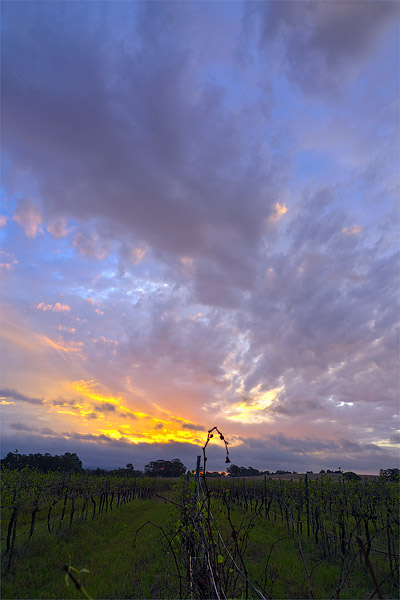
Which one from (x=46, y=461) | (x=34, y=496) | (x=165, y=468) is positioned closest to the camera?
(x=34, y=496)

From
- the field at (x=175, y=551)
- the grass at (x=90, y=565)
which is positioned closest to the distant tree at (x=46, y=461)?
the field at (x=175, y=551)

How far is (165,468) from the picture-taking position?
95125 mm

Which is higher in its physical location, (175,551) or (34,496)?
(175,551)

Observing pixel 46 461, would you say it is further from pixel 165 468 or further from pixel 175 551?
pixel 175 551

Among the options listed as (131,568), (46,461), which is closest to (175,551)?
(131,568)

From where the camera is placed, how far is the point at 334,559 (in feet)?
38.7

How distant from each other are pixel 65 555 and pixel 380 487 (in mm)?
12521

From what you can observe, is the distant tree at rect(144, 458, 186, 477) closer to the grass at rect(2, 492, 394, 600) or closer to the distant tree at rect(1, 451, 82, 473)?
the distant tree at rect(1, 451, 82, 473)

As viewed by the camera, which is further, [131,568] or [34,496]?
[34,496]

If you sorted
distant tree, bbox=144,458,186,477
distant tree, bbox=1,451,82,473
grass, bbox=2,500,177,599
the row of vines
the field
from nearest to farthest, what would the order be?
the field < grass, bbox=2,500,177,599 < the row of vines < distant tree, bbox=1,451,82,473 < distant tree, bbox=144,458,186,477

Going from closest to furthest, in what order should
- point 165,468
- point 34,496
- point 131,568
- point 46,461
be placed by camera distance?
point 131,568, point 34,496, point 46,461, point 165,468

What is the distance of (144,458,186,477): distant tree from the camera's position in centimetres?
9312

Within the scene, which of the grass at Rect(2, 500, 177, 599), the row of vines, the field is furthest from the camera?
the row of vines

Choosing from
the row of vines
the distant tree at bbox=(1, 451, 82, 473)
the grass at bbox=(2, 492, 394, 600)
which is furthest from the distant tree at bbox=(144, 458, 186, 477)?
the grass at bbox=(2, 492, 394, 600)
